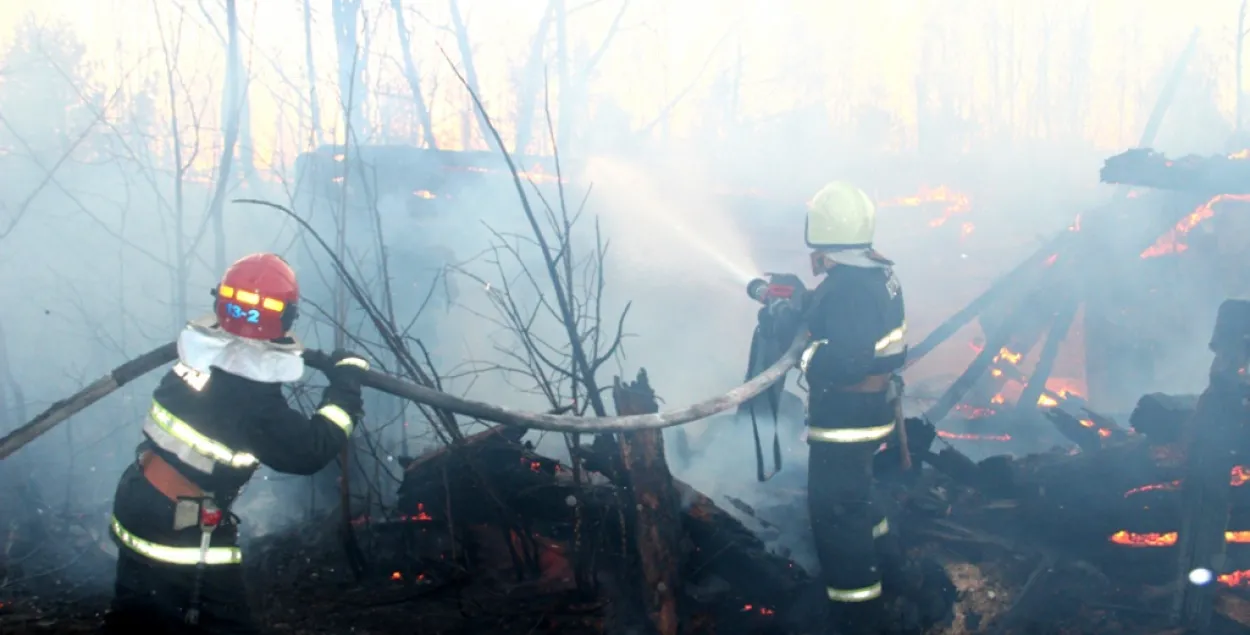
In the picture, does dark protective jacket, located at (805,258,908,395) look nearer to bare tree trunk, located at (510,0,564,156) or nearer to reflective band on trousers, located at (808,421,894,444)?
reflective band on trousers, located at (808,421,894,444)

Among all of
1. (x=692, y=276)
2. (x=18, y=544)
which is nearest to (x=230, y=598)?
(x=18, y=544)

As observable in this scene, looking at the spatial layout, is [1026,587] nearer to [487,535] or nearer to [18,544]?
[487,535]

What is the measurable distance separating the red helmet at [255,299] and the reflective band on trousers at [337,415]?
362 mm

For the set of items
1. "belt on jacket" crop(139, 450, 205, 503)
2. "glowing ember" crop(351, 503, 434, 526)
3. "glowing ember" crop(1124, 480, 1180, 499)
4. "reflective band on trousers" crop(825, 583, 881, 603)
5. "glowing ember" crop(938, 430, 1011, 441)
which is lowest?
"glowing ember" crop(938, 430, 1011, 441)

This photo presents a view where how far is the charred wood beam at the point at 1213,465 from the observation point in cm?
438

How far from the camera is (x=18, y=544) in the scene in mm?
5895

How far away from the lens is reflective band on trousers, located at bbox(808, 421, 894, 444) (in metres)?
4.27

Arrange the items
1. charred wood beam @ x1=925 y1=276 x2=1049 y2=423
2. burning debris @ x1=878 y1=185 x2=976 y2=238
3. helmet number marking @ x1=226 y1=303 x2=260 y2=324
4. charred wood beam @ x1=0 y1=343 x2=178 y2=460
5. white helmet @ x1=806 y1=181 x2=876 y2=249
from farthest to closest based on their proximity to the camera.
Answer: burning debris @ x1=878 y1=185 x2=976 y2=238 < charred wood beam @ x1=925 y1=276 x2=1049 y2=423 < white helmet @ x1=806 y1=181 x2=876 y2=249 < charred wood beam @ x1=0 y1=343 x2=178 y2=460 < helmet number marking @ x1=226 y1=303 x2=260 y2=324

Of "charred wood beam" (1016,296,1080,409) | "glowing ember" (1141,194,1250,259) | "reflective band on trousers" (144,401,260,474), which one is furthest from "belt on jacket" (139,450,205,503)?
"glowing ember" (1141,194,1250,259)

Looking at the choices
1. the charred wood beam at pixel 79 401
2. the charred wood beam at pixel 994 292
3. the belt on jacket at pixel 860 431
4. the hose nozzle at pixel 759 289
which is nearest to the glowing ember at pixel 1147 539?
the belt on jacket at pixel 860 431

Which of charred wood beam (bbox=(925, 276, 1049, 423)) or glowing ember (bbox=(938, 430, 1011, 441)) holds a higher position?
charred wood beam (bbox=(925, 276, 1049, 423))

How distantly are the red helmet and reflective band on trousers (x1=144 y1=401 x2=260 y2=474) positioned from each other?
402mm

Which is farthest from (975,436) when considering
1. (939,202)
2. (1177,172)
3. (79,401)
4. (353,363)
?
(939,202)

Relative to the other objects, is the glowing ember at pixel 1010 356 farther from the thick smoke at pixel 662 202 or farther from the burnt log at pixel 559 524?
the burnt log at pixel 559 524
